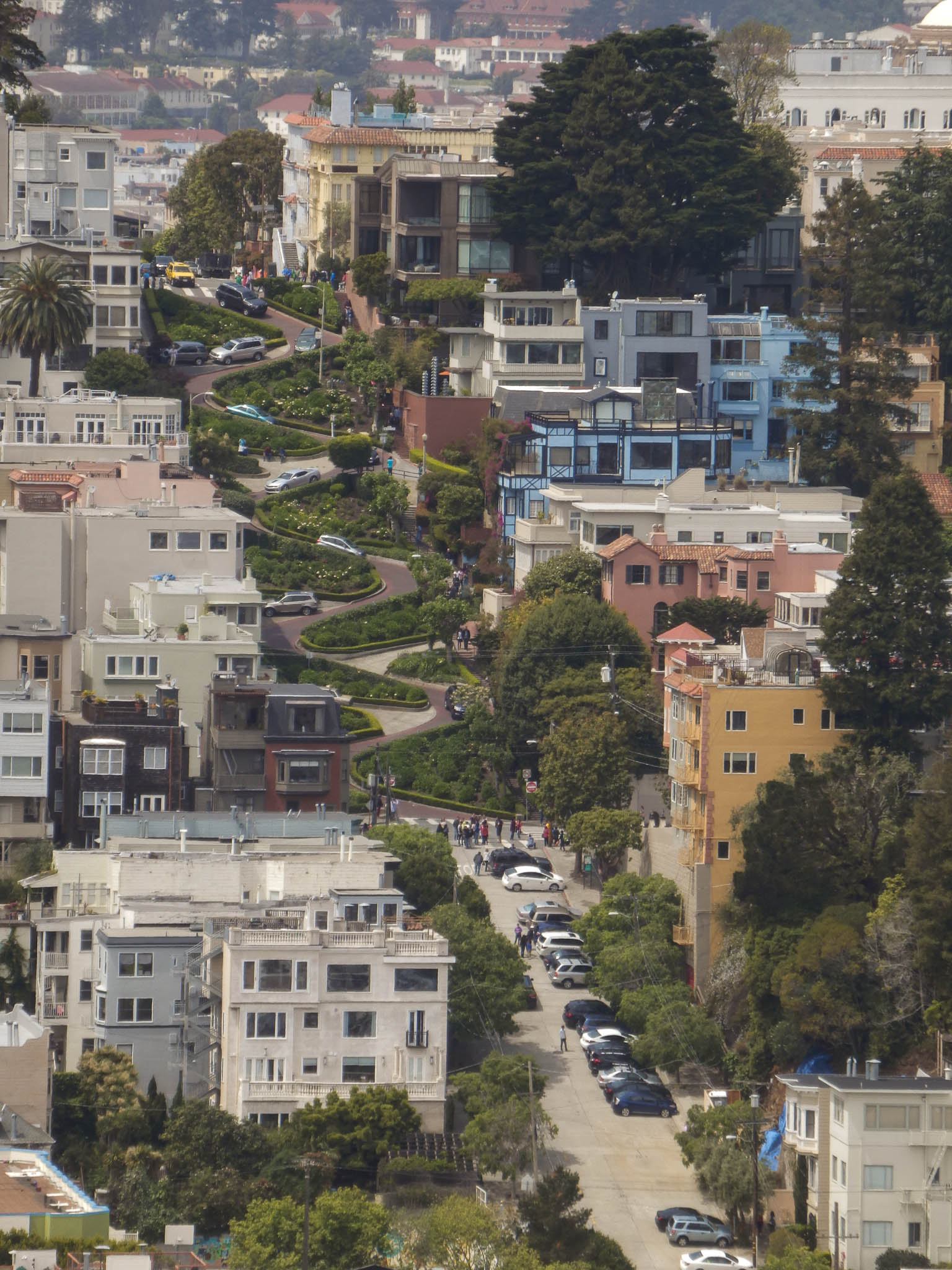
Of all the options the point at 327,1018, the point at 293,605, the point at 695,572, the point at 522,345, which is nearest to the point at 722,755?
the point at 327,1018

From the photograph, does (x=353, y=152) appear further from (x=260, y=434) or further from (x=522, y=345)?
(x=260, y=434)

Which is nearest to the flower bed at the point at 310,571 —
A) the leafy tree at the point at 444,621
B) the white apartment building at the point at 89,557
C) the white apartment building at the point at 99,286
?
the leafy tree at the point at 444,621

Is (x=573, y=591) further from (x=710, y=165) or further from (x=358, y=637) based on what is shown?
(x=710, y=165)

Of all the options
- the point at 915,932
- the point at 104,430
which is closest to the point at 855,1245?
the point at 915,932

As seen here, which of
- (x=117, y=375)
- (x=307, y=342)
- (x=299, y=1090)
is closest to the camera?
(x=299, y=1090)

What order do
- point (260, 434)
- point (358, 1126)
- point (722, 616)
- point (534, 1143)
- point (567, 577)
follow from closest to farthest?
point (534, 1143) < point (358, 1126) < point (722, 616) < point (567, 577) < point (260, 434)

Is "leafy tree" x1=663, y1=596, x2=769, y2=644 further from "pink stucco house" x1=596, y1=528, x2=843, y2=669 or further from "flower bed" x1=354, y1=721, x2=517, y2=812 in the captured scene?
"flower bed" x1=354, y1=721, x2=517, y2=812
